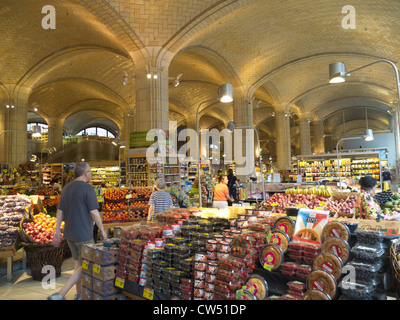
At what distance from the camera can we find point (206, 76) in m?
16.9

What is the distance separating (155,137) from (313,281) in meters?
7.89

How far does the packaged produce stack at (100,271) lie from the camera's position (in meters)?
3.03

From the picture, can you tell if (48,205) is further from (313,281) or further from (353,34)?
(353,34)

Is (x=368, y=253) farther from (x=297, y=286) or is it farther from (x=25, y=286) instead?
(x=25, y=286)

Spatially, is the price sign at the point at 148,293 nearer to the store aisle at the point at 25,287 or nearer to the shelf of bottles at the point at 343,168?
the store aisle at the point at 25,287

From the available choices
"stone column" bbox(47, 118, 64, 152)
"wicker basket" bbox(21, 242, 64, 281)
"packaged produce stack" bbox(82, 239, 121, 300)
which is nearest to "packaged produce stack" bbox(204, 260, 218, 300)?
Result: "packaged produce stack" bbox(82, 239, 121, 300)

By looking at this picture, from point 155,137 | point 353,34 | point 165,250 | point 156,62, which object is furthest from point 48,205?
point 353,34

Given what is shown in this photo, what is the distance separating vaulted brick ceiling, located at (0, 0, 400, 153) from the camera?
389 inches

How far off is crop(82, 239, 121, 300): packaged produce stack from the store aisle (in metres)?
0.71

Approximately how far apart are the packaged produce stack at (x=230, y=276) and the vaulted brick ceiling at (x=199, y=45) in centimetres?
872

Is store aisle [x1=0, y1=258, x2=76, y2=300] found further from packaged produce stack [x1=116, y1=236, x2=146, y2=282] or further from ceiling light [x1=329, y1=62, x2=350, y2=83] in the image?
ceiling light [x1=329, y1=62, x2=350, y2=83]

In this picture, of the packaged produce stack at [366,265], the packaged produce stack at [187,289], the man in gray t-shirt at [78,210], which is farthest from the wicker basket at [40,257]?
the packaged produce stack at [366,265]

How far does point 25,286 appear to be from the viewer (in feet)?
13.7
